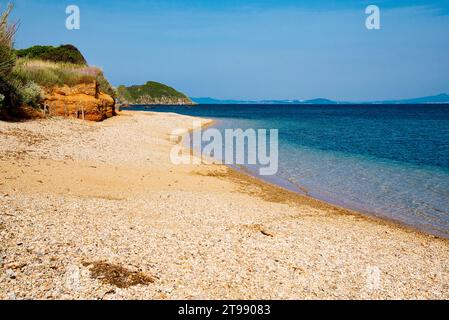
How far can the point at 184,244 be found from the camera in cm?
675

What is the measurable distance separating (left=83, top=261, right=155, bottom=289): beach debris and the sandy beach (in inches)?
1.0

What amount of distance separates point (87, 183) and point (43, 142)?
6.55m

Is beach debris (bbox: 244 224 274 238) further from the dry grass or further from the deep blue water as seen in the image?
the dry grass

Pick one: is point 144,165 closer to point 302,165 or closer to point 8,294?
point 302,165

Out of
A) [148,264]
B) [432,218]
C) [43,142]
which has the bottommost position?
[432,218]

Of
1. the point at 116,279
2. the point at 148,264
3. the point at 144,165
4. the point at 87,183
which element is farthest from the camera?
the point at 144,165

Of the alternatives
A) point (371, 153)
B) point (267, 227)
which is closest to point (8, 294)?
point (267, 227)

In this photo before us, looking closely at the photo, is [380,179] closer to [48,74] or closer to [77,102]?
[77,102]

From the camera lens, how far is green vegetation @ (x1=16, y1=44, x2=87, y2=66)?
40.2 m

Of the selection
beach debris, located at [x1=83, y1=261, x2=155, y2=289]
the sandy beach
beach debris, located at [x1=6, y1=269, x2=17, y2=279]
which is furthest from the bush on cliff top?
beach debris, located at [x1=83, y1=261, x2=155, y2=289]

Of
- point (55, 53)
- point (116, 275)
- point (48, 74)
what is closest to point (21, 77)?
point (48, 74)

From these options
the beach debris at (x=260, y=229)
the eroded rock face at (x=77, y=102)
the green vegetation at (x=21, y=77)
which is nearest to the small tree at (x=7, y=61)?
the green vegetation at (x=21, y=77)

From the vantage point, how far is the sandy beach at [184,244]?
5172 mm

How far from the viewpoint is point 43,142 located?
1588 cm
